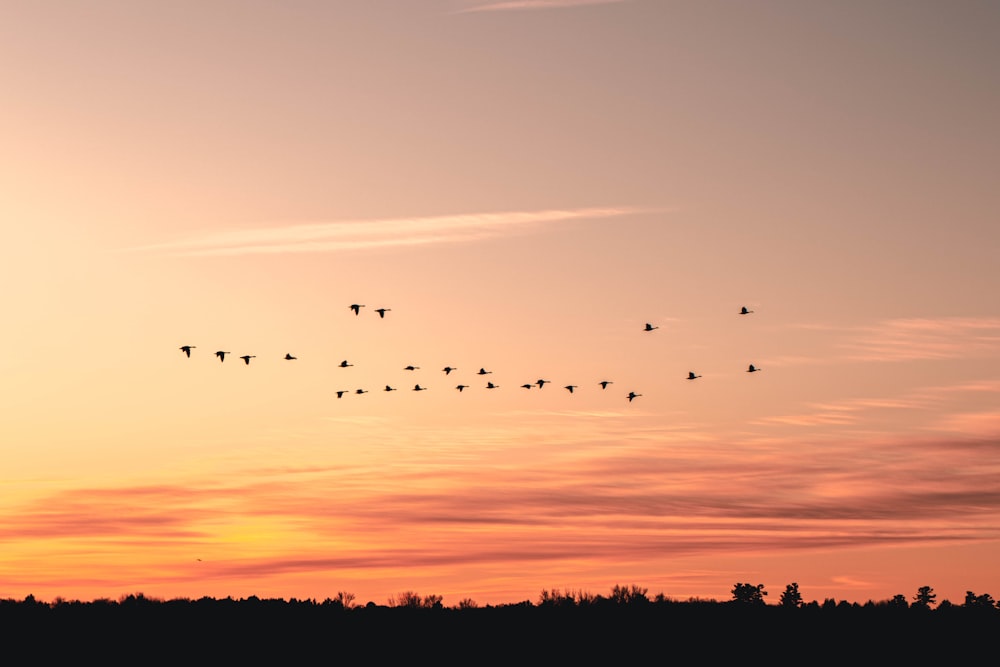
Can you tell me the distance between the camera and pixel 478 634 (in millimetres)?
116000

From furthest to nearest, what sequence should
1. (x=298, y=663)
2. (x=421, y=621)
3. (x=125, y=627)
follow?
1. (x=421, y=621)
2. (x=125, y=627)
3. (x=298, y=663)

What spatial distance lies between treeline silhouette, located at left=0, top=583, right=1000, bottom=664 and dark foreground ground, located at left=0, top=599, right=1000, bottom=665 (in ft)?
0.36

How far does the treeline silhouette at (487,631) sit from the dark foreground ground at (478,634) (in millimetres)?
110

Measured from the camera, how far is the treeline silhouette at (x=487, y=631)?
353ft

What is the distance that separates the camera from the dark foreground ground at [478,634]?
106625mm

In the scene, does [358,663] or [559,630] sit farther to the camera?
[559,630]

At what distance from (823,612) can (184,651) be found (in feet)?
191

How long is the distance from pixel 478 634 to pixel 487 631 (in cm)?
115

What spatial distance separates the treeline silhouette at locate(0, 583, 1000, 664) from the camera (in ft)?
353

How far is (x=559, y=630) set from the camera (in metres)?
118

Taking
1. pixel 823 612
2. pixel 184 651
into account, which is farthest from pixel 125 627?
pixel 823 612

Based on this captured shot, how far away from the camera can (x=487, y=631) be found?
116875mm

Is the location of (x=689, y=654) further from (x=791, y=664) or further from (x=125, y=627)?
(x=125, y=627)

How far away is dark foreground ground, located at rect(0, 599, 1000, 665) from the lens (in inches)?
4198
